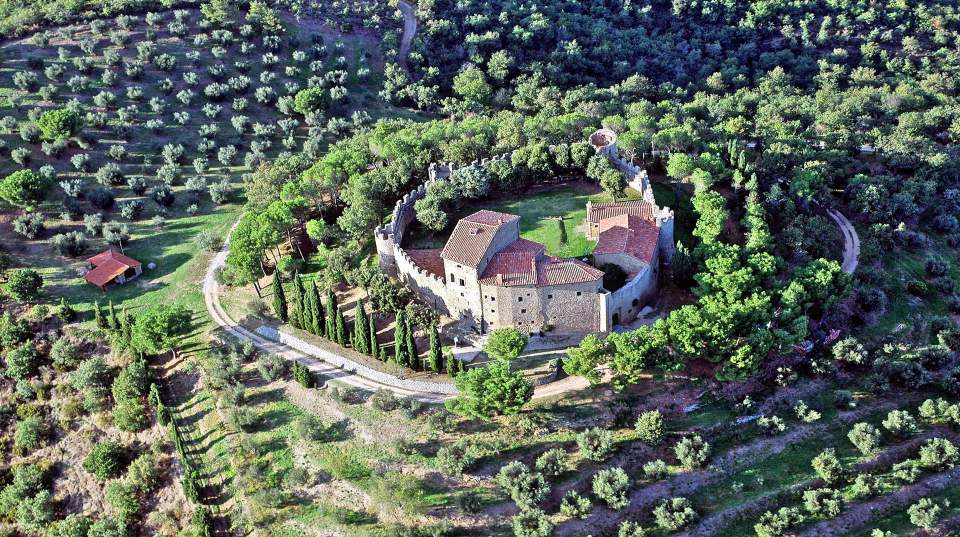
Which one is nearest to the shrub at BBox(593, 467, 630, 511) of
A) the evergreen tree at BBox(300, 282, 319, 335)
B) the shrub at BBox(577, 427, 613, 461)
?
the shrub at BBox(577, 427, 613, 461)

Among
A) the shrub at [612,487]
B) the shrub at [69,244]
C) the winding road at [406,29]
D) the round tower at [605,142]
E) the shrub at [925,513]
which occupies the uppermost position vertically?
the winding road at [406,29]

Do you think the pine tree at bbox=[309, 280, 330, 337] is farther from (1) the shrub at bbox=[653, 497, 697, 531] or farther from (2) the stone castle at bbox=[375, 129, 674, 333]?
(1) the shrub at bbox=[653, 497, 697, 531]

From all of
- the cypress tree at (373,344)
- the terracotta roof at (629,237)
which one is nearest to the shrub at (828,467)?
the terracotta roof at (629,237)

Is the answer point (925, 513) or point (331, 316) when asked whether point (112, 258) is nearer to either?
point (331, 316)

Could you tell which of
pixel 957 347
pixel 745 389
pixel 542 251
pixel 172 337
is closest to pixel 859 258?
pixel 957 347

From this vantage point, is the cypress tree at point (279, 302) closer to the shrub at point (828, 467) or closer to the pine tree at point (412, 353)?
the pine tree at point (412, 353)

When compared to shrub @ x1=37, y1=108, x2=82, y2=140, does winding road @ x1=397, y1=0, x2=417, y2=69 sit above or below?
above

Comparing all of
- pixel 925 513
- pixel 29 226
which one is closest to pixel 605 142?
pixel 925 513
